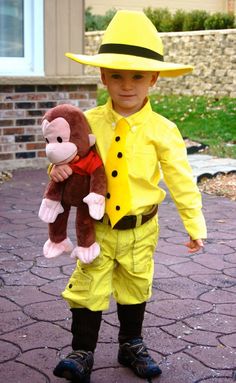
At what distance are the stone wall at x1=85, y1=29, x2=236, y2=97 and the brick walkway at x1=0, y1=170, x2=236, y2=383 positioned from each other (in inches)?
358

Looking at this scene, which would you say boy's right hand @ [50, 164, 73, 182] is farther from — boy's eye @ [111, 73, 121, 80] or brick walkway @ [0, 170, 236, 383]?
brick walkway @ [0, 170, 236, 383]

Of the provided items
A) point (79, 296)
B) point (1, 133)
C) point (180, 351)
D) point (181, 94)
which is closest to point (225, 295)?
point (180, 351)

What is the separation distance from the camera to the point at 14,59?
7.96 m

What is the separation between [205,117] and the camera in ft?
40.1

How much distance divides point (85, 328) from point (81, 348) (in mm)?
96

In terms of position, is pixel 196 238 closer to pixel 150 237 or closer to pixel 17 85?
pixel 150 237

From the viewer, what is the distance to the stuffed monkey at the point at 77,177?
2785mm

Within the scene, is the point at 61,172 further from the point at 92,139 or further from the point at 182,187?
the point at 182,187

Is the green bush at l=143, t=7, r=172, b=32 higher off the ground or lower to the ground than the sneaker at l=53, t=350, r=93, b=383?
higher

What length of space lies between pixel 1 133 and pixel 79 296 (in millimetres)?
5187

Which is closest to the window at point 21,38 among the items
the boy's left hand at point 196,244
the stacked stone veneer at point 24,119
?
the stacked stone veneer at point 24,119

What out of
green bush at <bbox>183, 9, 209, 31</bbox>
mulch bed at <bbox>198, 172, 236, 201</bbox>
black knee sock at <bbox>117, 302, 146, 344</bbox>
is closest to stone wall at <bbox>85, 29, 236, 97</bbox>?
green bush at <bbox>183, 9, 209, 31</bbox>

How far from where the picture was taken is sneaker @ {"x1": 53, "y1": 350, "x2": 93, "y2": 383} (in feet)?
9.32

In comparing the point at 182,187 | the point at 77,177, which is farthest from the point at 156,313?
the point at 77,177
